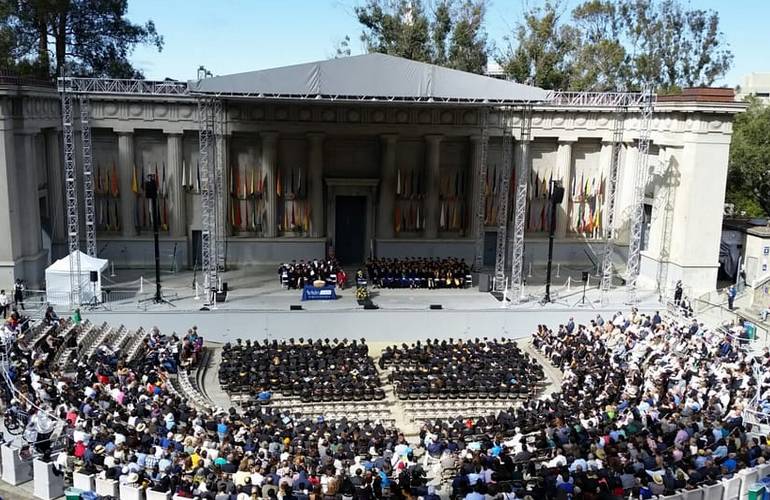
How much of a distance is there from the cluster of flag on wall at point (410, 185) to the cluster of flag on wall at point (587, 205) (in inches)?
347

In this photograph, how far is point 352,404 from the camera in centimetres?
2441

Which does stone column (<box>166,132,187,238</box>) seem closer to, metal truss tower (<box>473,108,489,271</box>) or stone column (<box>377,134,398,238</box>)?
stone column (<box>377,134,398,238</box>)

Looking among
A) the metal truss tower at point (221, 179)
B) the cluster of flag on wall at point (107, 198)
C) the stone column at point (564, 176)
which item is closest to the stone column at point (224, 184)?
the metal truss tower at point (221, 179)

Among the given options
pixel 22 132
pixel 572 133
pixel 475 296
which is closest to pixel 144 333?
pixel 22 132

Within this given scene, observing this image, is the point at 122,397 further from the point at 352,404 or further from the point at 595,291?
the point at 595,291

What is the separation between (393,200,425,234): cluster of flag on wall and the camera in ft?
137

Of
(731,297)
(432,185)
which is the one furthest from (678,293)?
(432,185)

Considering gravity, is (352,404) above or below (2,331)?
below

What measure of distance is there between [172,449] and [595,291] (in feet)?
82.1

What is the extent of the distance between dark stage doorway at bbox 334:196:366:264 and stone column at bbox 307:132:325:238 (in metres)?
1.00

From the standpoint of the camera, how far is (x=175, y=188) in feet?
132

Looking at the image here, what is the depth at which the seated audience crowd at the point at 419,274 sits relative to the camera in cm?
3734

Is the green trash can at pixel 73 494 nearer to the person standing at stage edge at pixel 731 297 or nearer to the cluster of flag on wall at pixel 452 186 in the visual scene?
the person standing at stage edge at pixel 731 297

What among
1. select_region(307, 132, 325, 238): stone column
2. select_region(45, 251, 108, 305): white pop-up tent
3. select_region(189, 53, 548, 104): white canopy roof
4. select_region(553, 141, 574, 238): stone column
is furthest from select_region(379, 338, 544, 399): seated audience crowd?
select_region(553, 141, 574, 238): stone column
